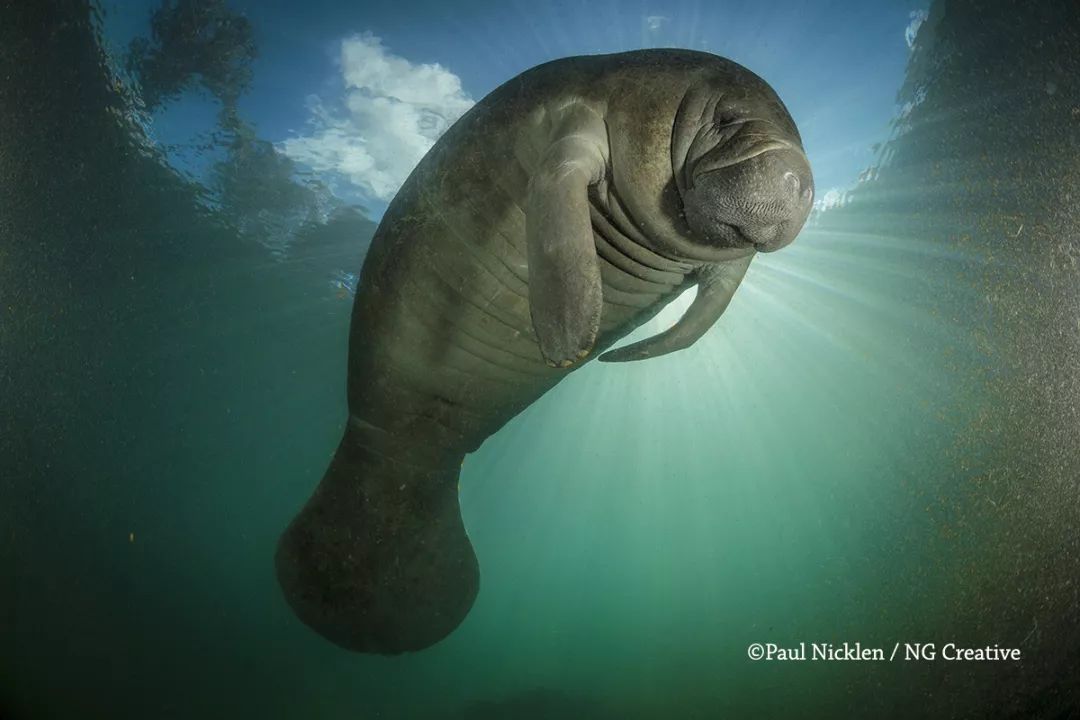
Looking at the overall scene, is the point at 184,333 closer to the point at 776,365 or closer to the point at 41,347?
the point at 41,347

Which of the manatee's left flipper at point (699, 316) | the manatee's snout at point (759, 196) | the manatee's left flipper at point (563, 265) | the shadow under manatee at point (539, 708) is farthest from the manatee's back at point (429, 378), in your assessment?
the shadow under manatee at point (539, 708)

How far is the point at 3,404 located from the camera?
267 inches

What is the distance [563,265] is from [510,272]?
109 cm

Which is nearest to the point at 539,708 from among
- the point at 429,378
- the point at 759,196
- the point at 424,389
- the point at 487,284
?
the point at 424,389

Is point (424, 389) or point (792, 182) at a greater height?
point (792, 182)

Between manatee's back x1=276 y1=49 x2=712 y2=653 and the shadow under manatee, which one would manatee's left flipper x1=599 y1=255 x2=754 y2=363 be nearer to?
manatee's back x1=276 y1=49 x2=712 y2=653

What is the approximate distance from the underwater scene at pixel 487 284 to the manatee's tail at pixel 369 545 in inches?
1.1

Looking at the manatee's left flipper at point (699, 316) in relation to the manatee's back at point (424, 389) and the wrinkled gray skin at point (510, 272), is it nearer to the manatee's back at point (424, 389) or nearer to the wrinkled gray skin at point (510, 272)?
the wrinkled gray skin at point (510, 272)

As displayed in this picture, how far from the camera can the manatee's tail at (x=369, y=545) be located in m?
4.16

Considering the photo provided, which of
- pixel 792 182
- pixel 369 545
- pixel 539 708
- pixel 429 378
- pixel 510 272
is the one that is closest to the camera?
pixel 792 182

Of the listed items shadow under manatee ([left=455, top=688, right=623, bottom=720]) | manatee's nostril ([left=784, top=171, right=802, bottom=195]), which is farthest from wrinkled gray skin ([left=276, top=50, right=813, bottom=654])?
shadow under manatee ([left=455, top=688, right=623, bottom=720])

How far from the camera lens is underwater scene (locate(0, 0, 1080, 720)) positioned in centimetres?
266

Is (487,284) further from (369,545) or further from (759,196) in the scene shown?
(369,545)

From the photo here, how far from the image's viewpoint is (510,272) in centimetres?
299
